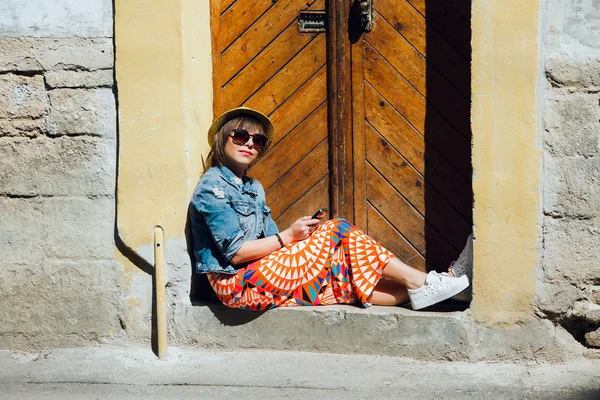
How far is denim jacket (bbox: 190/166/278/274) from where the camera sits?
3939mm

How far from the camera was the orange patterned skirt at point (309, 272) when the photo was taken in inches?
157

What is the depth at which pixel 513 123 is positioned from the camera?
12.5 feet

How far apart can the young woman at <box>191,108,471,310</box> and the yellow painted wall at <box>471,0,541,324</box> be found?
0.16m

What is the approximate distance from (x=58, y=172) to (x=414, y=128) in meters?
1.79

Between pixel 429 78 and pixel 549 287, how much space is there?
1207mm

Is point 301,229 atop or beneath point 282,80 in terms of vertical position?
beneath

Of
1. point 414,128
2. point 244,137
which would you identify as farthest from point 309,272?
point 414,128

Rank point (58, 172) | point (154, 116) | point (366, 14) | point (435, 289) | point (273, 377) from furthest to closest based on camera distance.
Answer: point (366, 14), point (58, 172), point (154, 116), point (435, 289), point (273, 377)

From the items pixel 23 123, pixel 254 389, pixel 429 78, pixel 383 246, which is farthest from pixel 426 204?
pixel 23 123

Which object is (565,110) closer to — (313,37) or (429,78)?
(429,78)

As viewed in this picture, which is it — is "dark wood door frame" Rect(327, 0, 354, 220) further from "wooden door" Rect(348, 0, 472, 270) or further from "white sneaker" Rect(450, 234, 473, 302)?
"white sneaker" Rect(450, 234, 473, 302)

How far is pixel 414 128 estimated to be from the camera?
4.33m

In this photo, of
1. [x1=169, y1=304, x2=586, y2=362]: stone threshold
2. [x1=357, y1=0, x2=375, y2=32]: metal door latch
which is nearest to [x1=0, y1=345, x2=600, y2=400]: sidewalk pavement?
[x1=169, y1=304, x2=586, y2=362]: stone threshold

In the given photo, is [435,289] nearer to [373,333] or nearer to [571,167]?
[373,333]
